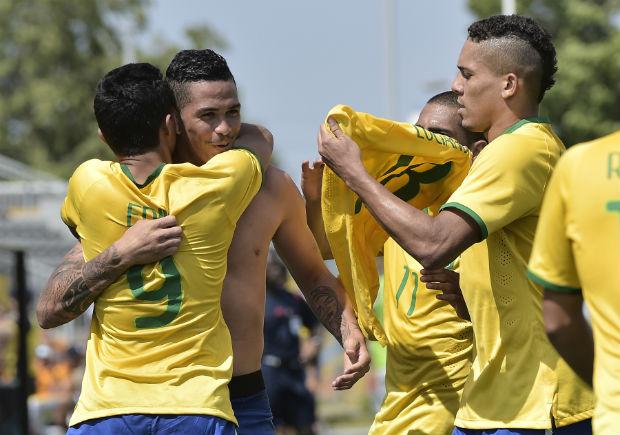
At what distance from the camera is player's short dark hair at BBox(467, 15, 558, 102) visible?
198 inches

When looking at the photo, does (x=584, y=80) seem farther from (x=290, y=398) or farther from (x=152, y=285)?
(x=152, y=285)

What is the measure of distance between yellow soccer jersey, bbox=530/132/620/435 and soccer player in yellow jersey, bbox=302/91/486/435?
85.8 inches

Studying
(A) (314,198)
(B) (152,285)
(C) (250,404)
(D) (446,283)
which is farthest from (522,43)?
(C) (250,404)

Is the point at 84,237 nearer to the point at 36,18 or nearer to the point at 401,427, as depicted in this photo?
the point at 401,427

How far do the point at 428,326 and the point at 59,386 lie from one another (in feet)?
36.5

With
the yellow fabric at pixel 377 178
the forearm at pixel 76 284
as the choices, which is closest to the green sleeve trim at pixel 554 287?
the yellow fabric at pixel 377 178

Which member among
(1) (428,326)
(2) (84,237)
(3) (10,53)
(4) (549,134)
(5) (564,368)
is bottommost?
(3) (10,53)

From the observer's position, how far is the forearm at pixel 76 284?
4.95m

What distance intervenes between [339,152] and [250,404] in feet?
4.16

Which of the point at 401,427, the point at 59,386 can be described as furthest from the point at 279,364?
the point at 401,427

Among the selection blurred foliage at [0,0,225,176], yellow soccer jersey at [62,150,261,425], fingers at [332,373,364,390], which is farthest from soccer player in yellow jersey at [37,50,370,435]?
blurred foliage at [0,0,225,176]

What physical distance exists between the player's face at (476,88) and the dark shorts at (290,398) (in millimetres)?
9393

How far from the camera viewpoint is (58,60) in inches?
1791

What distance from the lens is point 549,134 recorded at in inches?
193
